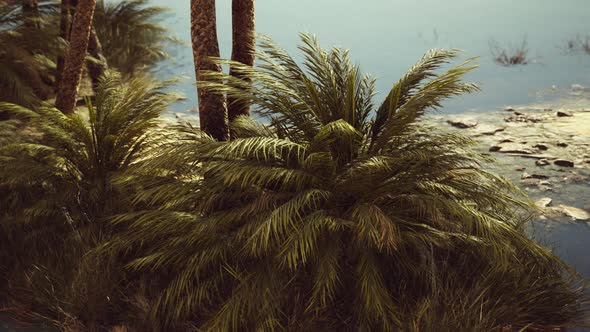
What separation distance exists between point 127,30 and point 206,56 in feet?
21.3

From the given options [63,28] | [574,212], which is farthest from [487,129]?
[63,28]

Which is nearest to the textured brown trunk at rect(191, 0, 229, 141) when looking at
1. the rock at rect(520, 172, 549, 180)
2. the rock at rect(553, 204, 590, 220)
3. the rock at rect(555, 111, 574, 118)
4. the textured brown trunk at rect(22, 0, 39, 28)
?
the rock at rect(553, 204, 590, 220)

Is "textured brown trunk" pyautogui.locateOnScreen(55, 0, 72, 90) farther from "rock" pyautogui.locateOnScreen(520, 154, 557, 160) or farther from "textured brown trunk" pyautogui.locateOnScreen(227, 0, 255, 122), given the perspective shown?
"rock" pyautogui.locateOnScreen(520, 154, 557, 160)

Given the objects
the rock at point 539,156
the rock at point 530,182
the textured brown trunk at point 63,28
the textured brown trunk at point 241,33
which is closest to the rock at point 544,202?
the rock at point 530,182

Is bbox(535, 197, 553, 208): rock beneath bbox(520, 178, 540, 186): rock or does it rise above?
above

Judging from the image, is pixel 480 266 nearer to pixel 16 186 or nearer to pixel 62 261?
pixel 62 261

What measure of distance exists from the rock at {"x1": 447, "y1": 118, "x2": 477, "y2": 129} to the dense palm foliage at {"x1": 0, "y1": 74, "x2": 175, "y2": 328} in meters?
4.98

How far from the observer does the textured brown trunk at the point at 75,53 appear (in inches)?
240

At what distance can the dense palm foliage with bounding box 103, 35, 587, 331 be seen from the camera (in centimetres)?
340

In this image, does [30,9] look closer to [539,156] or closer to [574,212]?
[539,156]

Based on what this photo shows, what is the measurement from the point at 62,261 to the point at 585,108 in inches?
323

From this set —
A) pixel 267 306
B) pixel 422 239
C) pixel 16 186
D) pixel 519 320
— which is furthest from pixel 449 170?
pixel 16 186

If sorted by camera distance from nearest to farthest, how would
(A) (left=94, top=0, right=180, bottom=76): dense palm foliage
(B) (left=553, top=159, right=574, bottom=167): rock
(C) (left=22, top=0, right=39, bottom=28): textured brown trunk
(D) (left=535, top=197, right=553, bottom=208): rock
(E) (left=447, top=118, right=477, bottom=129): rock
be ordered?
(D) (left=535, top=197, right=553, bottom=208): rock
(B) (left=553, top=159, right=574, bottom=167): rock
(C) (left=22, top=0, right=39, bottom=28): textured brown trunk
(E) (left=447, top=118, right=477, bottom=129): rock
(A) (left=94, top=0, right=180, bottom=76): dense palm foliage

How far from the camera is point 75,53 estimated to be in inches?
244
